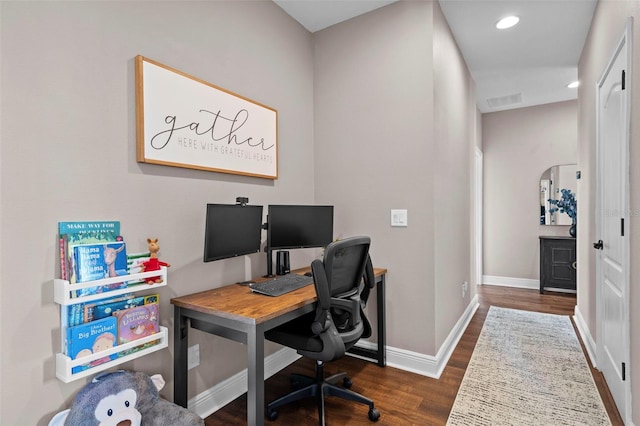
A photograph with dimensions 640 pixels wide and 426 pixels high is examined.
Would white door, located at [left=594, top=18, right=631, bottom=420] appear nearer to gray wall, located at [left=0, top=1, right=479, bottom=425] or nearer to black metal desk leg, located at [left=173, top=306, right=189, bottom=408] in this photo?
gray wall, located at [left=0, top=1, right=479, bottom=425]

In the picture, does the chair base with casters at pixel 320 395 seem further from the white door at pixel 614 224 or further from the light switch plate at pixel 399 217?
the white door at pixel 614 224

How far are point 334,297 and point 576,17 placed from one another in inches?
127

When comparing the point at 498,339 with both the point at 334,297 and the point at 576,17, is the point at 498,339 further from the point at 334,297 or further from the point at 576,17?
the point at 576,17

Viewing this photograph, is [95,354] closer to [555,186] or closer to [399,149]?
[399,149]

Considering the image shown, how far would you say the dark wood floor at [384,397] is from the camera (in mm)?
1908

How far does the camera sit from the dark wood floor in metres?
1.91

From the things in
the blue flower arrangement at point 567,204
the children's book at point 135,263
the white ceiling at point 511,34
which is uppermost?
the white ceiling at point 511,34

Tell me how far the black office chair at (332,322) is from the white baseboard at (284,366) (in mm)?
350

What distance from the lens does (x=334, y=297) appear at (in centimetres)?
178

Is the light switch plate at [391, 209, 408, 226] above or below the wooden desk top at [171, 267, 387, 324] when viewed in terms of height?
above

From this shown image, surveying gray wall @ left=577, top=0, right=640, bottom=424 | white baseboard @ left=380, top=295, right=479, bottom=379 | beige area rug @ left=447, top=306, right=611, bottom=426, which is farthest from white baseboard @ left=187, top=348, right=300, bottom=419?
gray wall @ left=577, top=0, right=640, bottom=424

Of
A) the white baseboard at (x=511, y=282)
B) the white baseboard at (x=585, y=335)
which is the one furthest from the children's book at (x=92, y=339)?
the white baseboard at (x=511, y=282)

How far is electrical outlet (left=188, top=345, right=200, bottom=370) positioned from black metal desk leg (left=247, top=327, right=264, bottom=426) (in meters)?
0.63

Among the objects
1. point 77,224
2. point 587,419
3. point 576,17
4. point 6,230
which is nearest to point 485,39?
point 576,17
